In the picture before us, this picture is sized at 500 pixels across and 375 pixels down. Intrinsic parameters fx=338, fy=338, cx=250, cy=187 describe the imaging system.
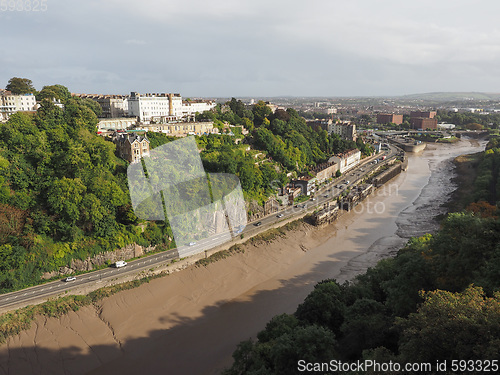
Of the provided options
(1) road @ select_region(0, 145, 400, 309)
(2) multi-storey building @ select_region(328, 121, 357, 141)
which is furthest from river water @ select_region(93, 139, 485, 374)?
(2) multi-storey building @ select_region(328, 121, 357, 141)

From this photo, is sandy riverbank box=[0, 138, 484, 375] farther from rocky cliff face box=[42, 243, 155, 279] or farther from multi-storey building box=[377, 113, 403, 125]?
multi-storey building box=[377, 113, 403, 125]

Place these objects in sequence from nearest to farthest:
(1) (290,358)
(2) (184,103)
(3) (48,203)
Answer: (1) (290,358) → (3) (48,203) → (2) (184,103)

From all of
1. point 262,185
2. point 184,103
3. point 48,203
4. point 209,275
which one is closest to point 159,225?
point 209,275

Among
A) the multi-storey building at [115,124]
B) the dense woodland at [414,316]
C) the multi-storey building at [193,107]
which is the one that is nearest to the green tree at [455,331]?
the dense woodland at [414,316]

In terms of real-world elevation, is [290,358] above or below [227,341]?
above

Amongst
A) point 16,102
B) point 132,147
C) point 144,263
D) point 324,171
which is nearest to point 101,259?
point 144,263

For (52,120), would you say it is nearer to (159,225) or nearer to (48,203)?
(48,203)

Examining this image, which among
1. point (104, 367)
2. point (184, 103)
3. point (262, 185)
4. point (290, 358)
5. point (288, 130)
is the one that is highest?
point (184, 103)

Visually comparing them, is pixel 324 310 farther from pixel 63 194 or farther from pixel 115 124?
pixel 115 124
